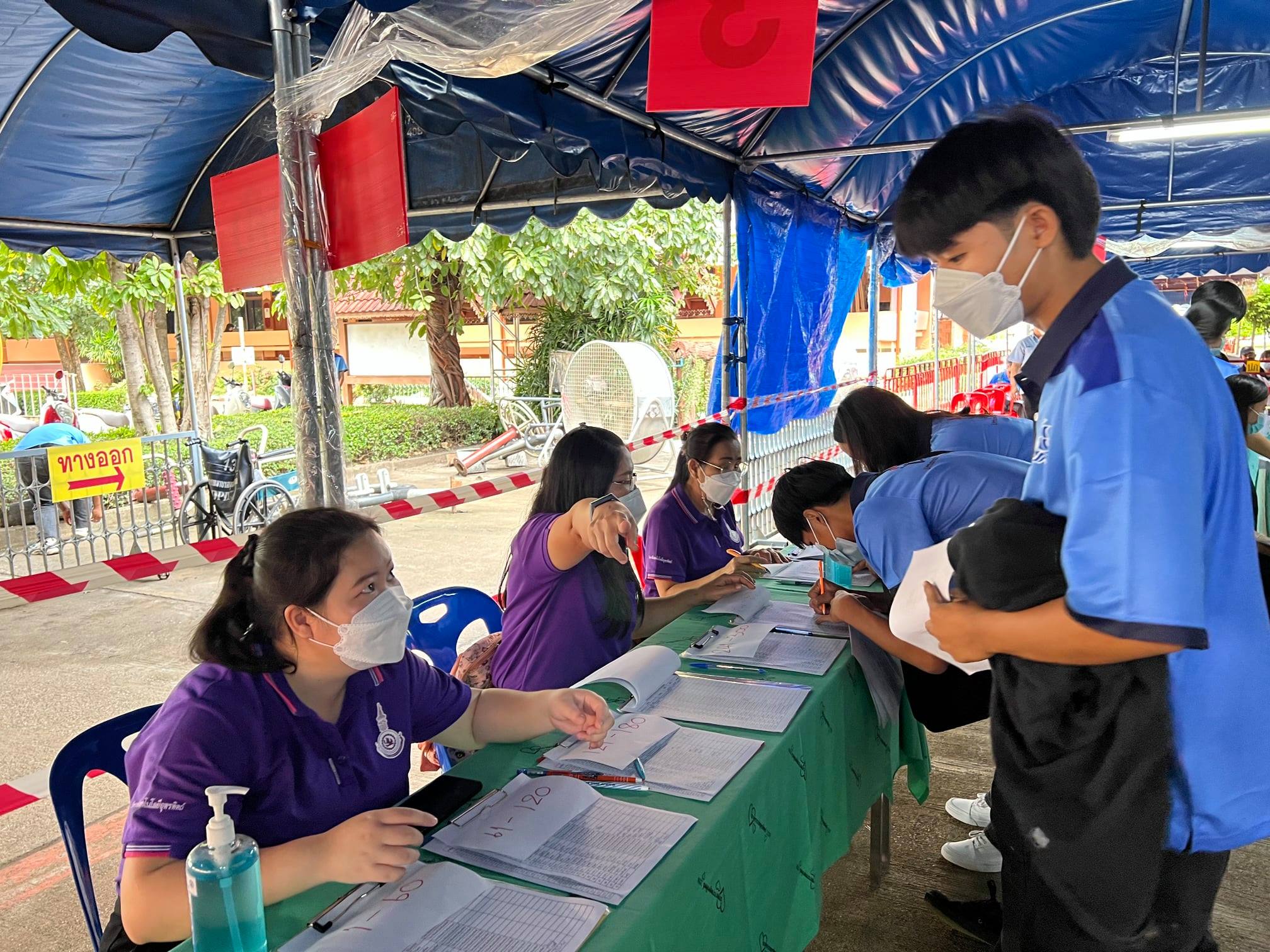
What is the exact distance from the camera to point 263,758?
1.28 m

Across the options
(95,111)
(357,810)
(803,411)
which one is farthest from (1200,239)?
(357,810)

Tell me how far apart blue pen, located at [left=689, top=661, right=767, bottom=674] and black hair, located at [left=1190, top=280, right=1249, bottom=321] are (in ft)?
12.1

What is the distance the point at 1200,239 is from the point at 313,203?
1063 centimetres

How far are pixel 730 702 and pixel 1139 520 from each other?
102 cm

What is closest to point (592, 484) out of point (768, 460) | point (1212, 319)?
point (1212, 319)

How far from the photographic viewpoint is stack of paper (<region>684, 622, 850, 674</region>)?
Answer: 1987 millimetres

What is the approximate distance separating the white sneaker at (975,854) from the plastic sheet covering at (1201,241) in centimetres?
709

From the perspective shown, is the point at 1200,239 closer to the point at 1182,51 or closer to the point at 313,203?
the point at 1182,51

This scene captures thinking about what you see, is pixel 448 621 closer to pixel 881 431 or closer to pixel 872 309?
pixel 881 431

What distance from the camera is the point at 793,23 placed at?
231 cm

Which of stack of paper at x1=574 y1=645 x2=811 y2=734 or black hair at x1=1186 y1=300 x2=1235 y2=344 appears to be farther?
black hair at x1=1186 y1=300 x2=1235 y2=344

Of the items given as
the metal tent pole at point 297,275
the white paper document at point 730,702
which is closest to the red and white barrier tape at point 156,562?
the metal tent pole at point 297,275

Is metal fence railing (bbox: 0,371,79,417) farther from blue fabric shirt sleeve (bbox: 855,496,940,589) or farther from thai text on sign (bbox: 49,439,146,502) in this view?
blue fabric shirt sleeve (bbox: 855,496,940,589)

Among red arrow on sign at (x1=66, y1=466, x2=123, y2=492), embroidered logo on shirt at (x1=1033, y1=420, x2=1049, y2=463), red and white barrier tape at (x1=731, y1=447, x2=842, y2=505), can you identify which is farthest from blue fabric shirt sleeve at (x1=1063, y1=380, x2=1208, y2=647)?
red arrow on sign at (x1=66, y1=466, x2=123, y2=492)
